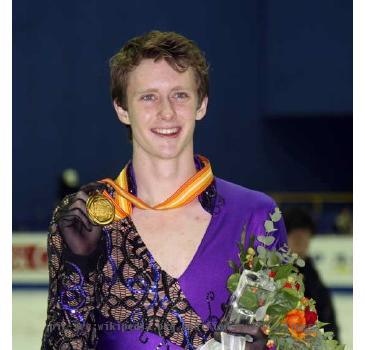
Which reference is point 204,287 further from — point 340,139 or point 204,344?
point 340,139

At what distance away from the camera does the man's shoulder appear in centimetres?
196

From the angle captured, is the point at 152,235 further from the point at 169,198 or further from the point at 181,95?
the point at 181,95

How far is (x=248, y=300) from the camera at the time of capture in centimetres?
169

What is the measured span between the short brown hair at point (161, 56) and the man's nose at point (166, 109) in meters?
0.08

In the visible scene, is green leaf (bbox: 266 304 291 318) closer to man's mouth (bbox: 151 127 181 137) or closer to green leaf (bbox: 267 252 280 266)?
green leaf (bbox: 267 252 280 266)

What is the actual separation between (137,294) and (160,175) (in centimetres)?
27

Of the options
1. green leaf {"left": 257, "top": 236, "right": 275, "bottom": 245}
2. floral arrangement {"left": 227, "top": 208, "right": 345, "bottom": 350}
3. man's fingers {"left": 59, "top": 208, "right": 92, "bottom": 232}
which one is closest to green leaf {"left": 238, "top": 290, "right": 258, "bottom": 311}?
floral arrangement {"left": 227, "top": 208, "right": 345, "bottom": 350}

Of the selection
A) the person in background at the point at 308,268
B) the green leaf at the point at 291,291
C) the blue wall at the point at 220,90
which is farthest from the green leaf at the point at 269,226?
the blue wall at the point at 220,90

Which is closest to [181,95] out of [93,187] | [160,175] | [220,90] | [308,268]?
[160,175]

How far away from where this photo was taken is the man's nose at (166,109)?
188 centimetres

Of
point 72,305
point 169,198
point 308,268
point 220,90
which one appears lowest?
point 308,268
